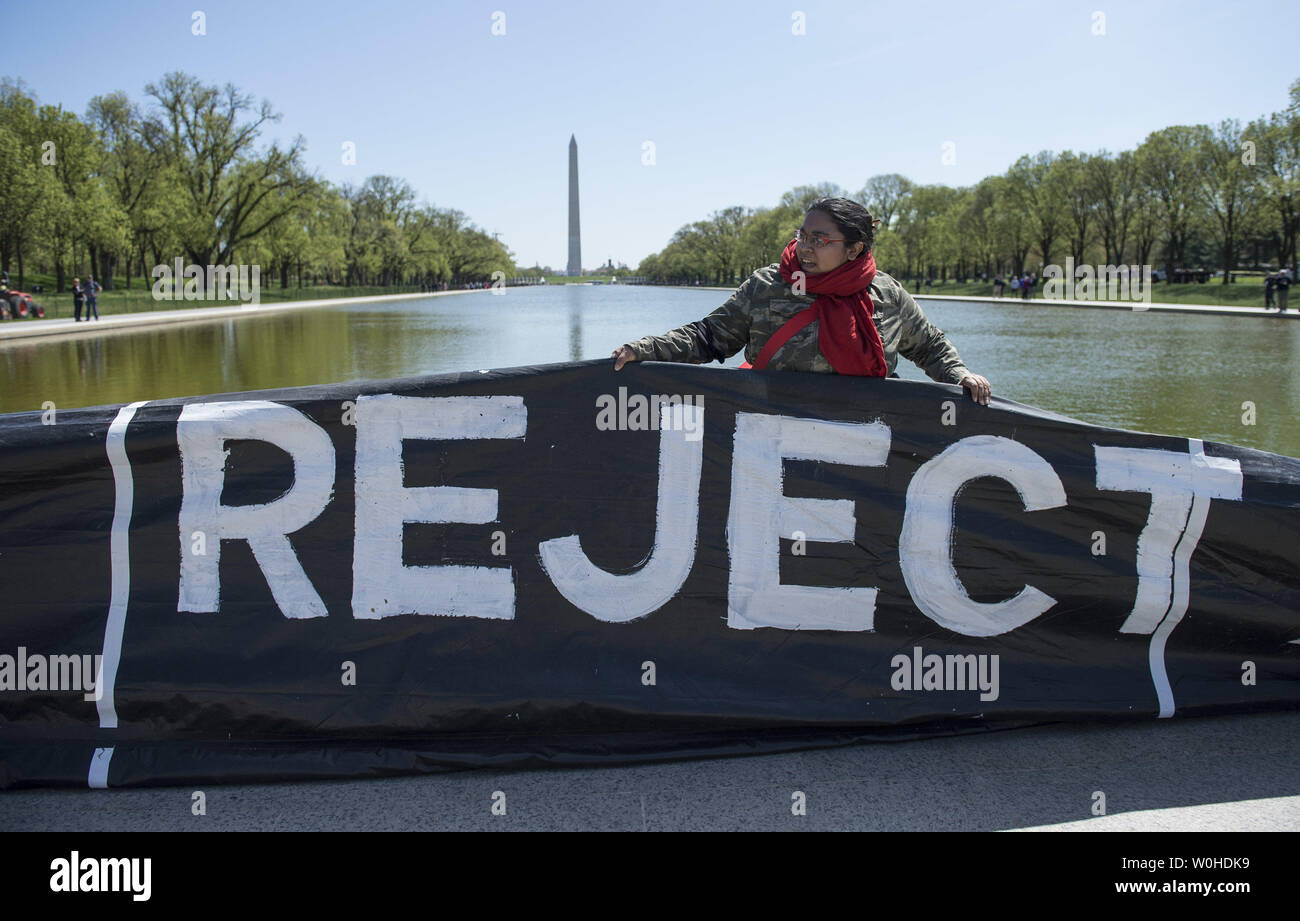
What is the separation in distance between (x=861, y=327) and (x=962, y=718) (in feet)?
4.89

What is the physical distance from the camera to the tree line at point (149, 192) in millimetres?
41375

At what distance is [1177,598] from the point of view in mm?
3449

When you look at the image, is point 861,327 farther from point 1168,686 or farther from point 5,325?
point 5,325

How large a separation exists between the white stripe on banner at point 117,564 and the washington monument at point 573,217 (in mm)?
148053

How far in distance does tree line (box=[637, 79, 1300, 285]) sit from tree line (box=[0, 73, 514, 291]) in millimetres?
40755

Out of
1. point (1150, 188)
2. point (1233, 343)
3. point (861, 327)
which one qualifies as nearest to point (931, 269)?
point (1150, 188)

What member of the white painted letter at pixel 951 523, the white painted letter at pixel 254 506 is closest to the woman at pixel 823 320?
the white painted letter at pixel 951 523

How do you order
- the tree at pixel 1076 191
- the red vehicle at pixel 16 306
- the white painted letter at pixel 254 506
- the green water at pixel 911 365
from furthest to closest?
the tree at pixel 1076 191
the red vehicle at pixel 16 306
the green water at pixel 911 365
the white painted letter at pixel 254 506
